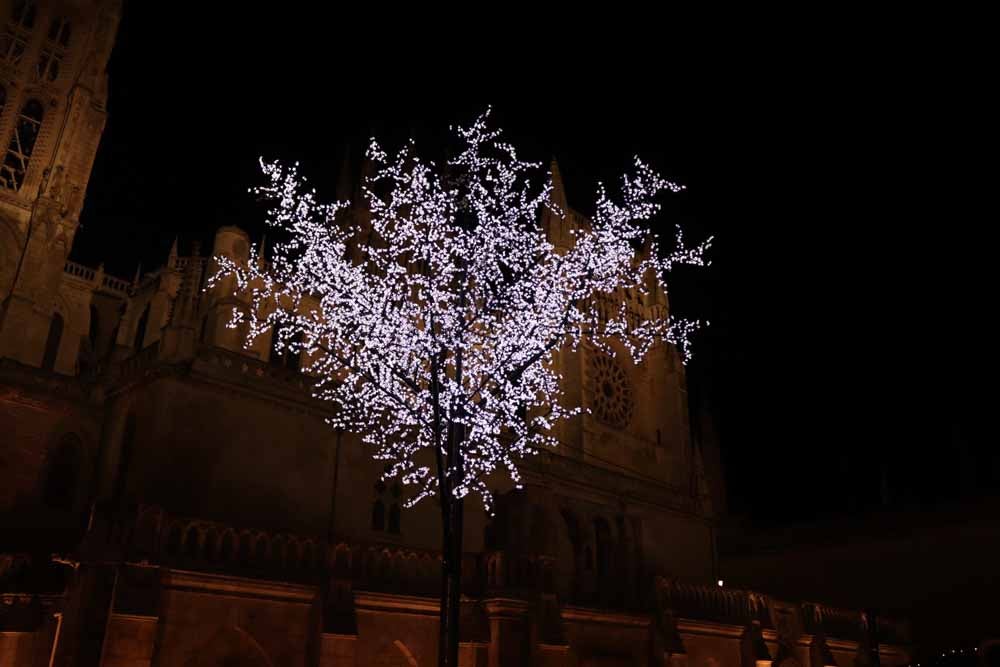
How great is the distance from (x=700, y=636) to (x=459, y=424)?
1055 cm

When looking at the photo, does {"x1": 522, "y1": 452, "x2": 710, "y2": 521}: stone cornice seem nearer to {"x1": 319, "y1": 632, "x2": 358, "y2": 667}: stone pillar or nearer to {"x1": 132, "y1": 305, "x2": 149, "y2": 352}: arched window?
{"x1": 319, "y1": 632, "x2": 358, "y2": 667}: stone pillar

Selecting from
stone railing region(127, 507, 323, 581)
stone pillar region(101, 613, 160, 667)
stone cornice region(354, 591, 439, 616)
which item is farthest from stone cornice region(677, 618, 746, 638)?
stone pillar region(101, 613, 160, 667)

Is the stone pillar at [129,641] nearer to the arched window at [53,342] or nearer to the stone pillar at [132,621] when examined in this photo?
the stone pillar at [132,621]

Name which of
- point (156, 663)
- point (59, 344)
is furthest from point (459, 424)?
point (59, 344)

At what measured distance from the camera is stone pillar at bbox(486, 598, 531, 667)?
47.6ft

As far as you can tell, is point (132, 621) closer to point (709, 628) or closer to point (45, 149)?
point (709, 628)

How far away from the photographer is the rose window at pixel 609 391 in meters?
34.2

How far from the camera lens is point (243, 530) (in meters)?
13.5

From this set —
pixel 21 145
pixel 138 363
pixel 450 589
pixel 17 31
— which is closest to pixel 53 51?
pixel 17 31

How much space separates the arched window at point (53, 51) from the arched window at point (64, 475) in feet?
66.4

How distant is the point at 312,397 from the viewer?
18.7 metres

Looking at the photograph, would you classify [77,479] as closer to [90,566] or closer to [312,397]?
[312,397]

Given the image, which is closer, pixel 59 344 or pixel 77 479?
pixel 77 479

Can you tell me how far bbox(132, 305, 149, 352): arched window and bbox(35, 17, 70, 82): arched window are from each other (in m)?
11.1
